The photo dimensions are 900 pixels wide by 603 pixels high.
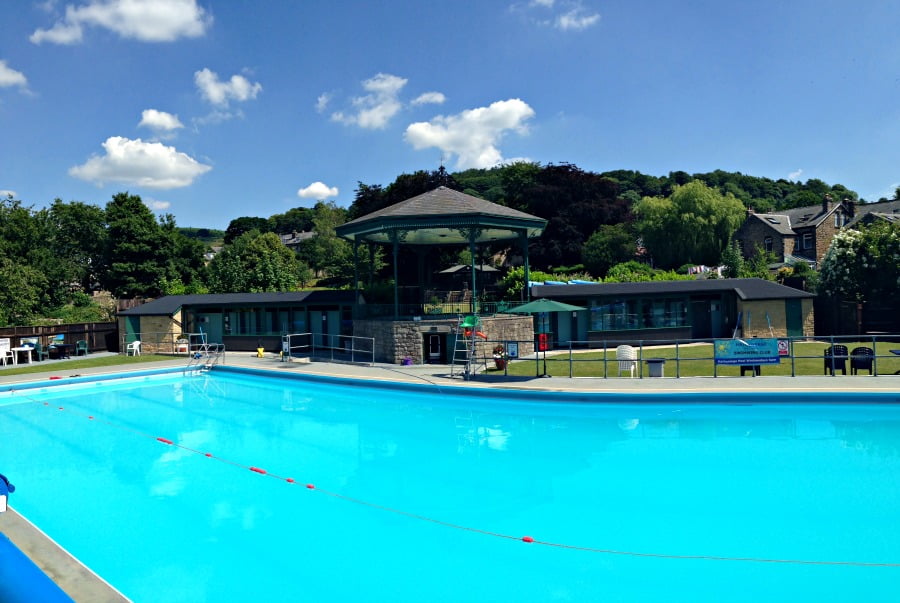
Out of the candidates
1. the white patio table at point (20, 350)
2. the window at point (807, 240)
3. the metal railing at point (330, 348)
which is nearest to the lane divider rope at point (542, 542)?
the metal railing at point (330, 348)

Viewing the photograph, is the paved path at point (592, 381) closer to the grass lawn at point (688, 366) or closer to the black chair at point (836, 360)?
the black chair at point (836, 360)

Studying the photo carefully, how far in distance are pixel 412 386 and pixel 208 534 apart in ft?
31.0

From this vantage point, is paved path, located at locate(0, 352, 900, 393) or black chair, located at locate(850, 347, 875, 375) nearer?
paved path, located at locate(0, 352, 900, 393)

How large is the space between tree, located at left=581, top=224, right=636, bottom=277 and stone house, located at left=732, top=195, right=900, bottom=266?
15.3 m

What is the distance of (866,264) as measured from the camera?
25.9m

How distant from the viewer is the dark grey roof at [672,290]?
24.3 m

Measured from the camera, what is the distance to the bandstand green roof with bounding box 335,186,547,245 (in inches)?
820

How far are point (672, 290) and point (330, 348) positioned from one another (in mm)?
14872

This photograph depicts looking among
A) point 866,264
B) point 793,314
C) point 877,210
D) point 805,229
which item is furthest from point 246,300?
point 877,210

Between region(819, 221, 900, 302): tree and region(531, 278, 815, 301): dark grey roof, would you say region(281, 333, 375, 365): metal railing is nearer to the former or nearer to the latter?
region(531, 278, 815, 301): dark grey roof

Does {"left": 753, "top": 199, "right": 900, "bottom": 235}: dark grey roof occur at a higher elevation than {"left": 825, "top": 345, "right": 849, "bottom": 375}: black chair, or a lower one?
higher

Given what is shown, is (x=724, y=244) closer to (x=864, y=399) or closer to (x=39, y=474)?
(x=864, y=399)

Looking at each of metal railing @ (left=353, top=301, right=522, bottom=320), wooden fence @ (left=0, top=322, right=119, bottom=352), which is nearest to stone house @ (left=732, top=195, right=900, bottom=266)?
metal railing @ (left=353, top=301, right=522, bottom=320)

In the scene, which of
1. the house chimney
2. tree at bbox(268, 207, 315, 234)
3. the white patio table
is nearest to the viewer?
the white patio table
